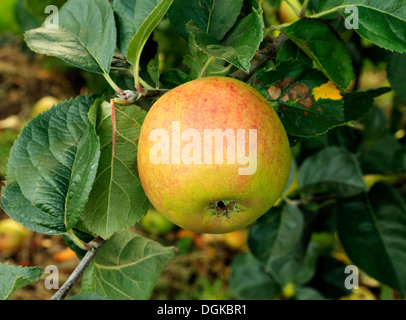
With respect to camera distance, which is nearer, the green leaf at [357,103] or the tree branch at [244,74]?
the tree branch at [244,74]

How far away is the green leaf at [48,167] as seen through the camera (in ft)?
1.90

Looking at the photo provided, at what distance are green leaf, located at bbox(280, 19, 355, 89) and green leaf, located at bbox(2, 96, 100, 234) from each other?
328mm

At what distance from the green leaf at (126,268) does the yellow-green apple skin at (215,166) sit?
0.20m

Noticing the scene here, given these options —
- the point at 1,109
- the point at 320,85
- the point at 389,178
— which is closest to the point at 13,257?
the point at 1,109

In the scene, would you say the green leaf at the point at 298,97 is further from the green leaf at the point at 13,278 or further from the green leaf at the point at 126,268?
the green leaf at the point at 13,278

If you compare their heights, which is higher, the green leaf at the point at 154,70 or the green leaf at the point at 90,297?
the green leaf at the point at 154,70

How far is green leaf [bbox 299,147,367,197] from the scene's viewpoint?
0.92 m

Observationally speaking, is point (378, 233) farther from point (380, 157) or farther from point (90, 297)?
point (90, 297)

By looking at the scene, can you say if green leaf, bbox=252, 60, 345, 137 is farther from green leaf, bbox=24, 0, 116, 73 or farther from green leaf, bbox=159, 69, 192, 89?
green leaf, bbox=24, 0, 116, 73

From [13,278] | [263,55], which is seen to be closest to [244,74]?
[263,55]

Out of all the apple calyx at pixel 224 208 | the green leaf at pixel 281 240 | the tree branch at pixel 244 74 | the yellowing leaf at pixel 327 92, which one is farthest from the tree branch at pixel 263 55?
the green leaf at pixel 281 240

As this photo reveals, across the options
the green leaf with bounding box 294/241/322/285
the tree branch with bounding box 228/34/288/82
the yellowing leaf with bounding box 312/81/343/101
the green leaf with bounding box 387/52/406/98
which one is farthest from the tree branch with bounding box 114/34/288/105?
the green leaf with bounding box 294/241/322/285
